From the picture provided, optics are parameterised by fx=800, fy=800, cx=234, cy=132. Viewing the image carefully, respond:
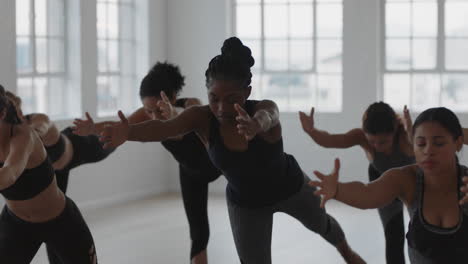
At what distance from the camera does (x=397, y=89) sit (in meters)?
8.48

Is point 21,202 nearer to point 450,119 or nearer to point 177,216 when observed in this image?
point 450,119

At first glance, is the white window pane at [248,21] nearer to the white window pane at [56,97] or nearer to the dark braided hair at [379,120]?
the white window pane at [56,97]

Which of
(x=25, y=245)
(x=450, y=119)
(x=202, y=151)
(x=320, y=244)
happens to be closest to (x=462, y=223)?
(x=450, y=119)

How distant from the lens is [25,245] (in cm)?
321

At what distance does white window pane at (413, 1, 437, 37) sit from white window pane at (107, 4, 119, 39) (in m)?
3.12

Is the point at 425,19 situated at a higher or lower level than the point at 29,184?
higher

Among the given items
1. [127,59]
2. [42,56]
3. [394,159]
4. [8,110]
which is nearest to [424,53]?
[127,59]

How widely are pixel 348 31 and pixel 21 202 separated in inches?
221

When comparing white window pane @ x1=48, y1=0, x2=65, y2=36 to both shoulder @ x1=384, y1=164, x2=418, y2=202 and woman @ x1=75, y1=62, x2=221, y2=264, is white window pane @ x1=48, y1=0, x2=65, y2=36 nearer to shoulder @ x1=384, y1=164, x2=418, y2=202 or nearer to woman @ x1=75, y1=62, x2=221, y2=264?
woman @ x1=75, y1=62, x2=221, y2=264

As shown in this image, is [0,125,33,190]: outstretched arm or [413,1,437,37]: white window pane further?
[413,1,437,37]: white window pane

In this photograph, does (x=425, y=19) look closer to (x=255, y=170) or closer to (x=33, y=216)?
(x=255, y=170)

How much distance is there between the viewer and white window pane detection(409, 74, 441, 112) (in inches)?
331

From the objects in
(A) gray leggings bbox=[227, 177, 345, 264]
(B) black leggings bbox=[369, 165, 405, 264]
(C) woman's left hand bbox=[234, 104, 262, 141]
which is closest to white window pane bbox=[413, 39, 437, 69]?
(B) black leggings bbox=[369, 165, 405, 264]

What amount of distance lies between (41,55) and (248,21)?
243 cm
